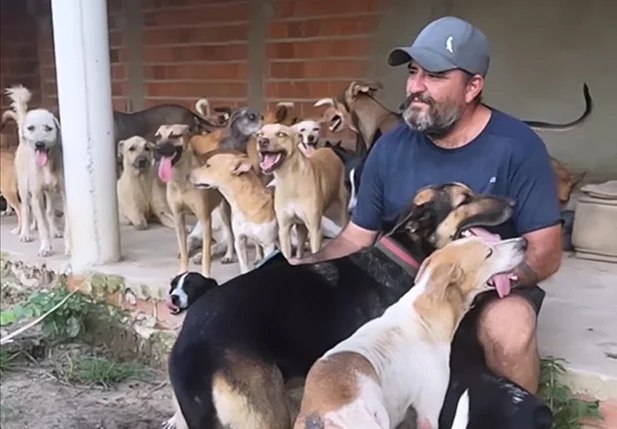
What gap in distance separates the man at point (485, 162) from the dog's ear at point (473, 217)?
76 millimetres

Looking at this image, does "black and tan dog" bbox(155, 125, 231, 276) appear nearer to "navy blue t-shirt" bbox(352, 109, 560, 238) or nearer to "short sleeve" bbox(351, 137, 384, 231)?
"short sleeve" bbox(351, 137, 384, 231)

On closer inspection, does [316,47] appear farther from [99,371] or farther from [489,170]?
[489,170]

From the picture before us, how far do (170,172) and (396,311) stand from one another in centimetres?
189

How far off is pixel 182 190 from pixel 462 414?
2113 mm

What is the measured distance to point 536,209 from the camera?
261 cm

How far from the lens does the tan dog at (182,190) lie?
393 centimetres

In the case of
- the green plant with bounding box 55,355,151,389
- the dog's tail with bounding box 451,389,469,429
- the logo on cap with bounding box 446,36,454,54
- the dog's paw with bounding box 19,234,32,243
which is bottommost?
the green plant with bounding box 55,355,151,389

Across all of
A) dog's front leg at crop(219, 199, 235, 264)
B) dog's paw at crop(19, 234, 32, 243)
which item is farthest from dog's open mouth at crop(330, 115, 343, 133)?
dog's paw at crop(19, 234, 32, 243)

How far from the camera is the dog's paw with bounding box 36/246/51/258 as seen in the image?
4676mm

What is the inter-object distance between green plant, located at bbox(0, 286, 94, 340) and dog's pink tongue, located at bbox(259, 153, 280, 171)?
4.18ft

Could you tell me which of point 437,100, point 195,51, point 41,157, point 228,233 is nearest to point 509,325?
point 437,100

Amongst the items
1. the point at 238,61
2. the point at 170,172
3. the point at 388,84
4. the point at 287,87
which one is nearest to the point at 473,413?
the point at 170,172

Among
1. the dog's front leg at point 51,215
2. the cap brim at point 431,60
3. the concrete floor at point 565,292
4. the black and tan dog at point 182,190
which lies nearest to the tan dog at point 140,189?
the concrete floor at point 565,292

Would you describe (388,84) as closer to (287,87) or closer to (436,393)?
A: (287,87)
